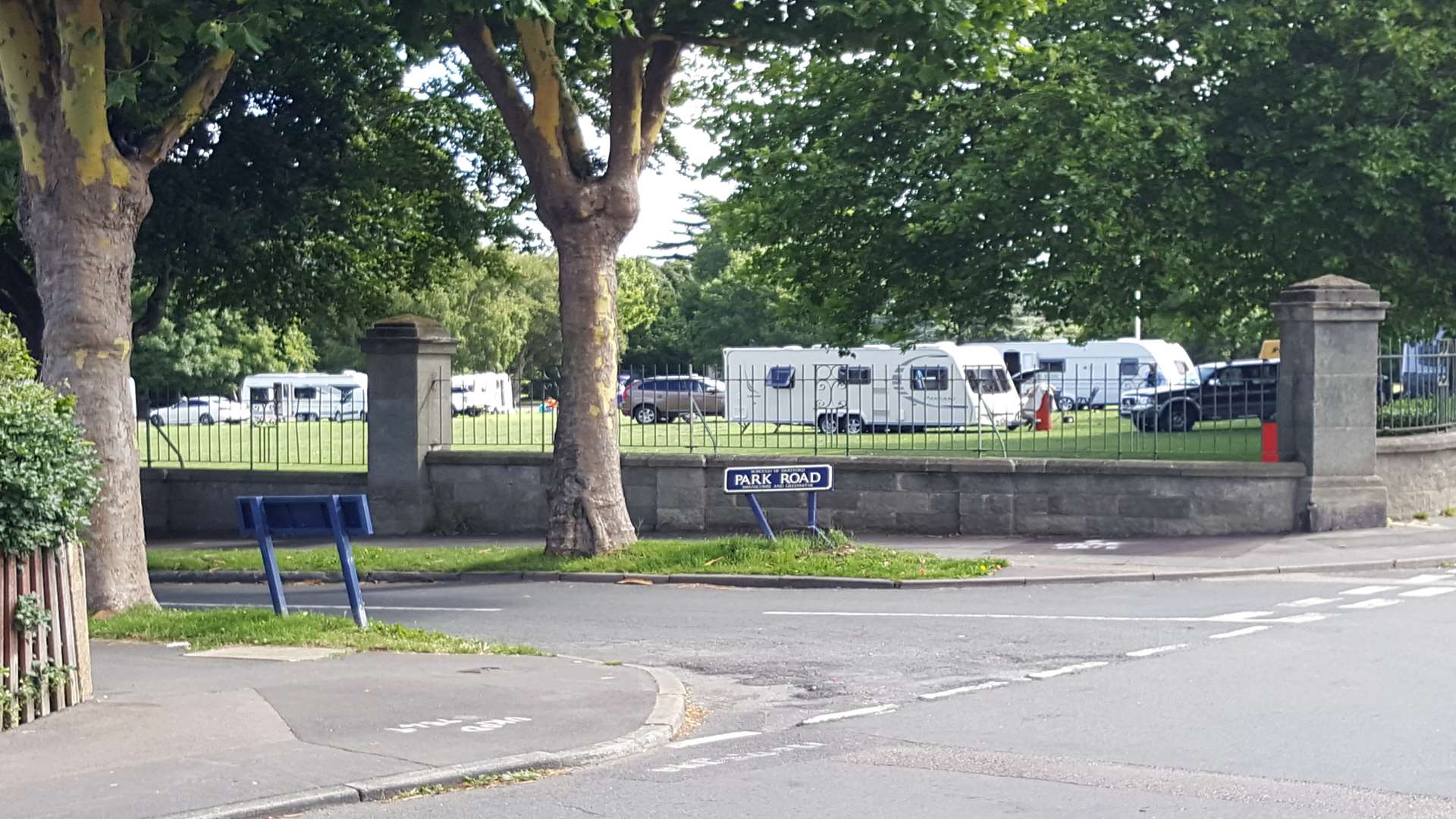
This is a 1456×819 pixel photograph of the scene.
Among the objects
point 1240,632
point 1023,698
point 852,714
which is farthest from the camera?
point 1240,632

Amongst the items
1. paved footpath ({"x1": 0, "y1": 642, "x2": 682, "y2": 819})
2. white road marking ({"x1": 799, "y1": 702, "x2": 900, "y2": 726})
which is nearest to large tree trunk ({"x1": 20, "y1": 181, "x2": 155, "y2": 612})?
paved footpath ({"x1": 0, "y1": 642, "x2": 682, "y2": 819})

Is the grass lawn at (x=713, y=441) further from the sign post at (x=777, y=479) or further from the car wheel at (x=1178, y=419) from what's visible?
the sign post at (x=777, y=479)

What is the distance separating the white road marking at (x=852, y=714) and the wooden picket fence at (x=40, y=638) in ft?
13.7

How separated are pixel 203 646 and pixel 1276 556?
1131cm

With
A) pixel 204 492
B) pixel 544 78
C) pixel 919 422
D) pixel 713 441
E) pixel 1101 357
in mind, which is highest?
pixel 544 78

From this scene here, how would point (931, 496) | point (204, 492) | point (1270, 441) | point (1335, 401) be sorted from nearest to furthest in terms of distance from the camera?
point (1335, 401)
point (1270, 441)
point (931, 496)
point (204, 492)

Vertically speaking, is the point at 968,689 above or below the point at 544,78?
below

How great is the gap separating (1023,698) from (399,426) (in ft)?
47.1

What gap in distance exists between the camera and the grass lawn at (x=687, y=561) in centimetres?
1683

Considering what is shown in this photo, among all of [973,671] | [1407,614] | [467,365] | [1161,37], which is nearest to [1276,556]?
[1407,614]

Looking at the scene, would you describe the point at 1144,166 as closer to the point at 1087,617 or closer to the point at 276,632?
the point at 1087,617

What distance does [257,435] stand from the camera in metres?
24.2

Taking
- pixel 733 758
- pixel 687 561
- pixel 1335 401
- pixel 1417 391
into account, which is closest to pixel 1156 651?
pixel 733 758

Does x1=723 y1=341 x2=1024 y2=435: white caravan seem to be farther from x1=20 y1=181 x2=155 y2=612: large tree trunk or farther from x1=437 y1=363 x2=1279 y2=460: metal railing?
x1=20 y1=181 x2=155 y2=612: large tree trunk
